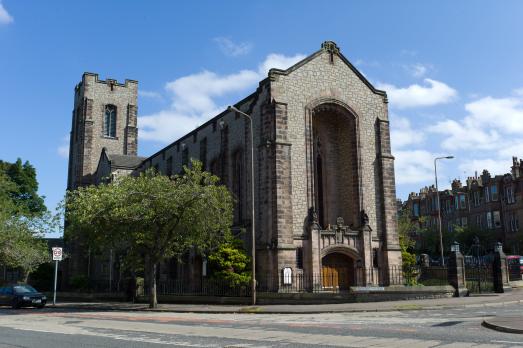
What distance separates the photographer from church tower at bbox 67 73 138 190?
60281 millimetres

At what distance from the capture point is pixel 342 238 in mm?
31047

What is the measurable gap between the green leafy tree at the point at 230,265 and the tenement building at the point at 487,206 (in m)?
42.0

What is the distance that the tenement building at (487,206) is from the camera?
61469 mm

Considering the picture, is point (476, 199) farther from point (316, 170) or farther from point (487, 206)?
point (316, 170)

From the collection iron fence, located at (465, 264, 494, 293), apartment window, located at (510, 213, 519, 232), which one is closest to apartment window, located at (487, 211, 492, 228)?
apartment window, located at (510, 213, 519, 232)

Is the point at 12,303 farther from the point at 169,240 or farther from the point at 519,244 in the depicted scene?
the point at 519,244

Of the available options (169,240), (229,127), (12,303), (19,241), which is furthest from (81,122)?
(169,240)

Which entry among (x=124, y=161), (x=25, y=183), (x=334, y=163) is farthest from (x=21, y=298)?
(x=25, y=183)

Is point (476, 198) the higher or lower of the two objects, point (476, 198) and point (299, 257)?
the higher

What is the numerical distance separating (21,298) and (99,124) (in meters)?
36.3

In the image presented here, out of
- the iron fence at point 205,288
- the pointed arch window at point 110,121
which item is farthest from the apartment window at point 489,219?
the pointed arch window at point 110,121

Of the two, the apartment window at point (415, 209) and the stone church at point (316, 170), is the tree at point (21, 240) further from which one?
the apartment window at point (415, 209)

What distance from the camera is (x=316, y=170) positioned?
114 ft

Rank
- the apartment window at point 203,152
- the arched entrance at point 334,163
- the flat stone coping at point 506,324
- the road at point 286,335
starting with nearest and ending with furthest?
the road at point 286,335, the flat stone coping at point 506,324, the arched entrance at point 334,163, the apartment window at point 203,152
